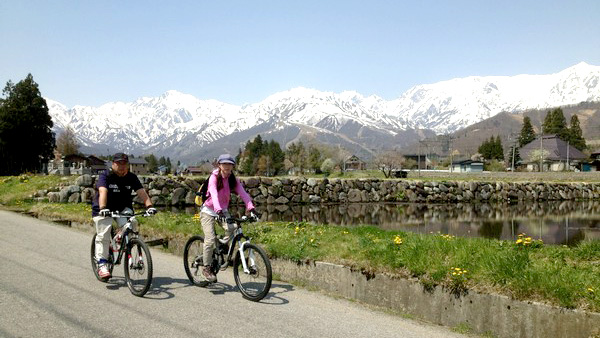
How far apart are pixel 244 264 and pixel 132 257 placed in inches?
82.7

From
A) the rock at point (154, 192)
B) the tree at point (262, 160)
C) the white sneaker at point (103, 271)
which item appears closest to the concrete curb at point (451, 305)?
the white sneaker at point (103, 271)

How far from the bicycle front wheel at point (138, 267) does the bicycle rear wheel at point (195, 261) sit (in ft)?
3.38

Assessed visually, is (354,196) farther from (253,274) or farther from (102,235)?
(253,274)

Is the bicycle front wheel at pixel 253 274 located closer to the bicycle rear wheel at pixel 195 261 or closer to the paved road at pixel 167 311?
the paved road at pixel 167 311

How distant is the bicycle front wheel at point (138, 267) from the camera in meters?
7.98

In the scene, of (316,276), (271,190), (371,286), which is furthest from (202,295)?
(271,190)

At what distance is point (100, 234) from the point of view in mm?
8922

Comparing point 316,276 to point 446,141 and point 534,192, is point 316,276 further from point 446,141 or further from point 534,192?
point 446,141

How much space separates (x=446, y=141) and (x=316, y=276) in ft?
391

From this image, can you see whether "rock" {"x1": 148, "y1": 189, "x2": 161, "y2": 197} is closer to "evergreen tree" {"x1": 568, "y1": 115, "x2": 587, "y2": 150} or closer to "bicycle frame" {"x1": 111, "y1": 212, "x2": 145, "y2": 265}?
"bicycle frame" {"x1": 111, "y1": 212, "x2": 145, "y2": 265}

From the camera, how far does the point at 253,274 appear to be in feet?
26.1

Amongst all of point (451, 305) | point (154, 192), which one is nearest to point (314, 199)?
point (154, 192)

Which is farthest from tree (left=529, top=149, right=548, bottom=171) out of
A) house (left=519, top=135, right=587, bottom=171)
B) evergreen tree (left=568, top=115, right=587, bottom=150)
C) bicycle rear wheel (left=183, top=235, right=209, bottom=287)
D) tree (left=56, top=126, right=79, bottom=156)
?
tree (left=56, top=126, right=79, bottom=156)

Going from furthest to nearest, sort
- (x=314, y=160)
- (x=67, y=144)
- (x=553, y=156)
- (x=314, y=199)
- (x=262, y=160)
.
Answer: (x=262, y=160), (x=314, y=160), (x=67, y=144), (x=553, y=156), (x=314, y=199)
